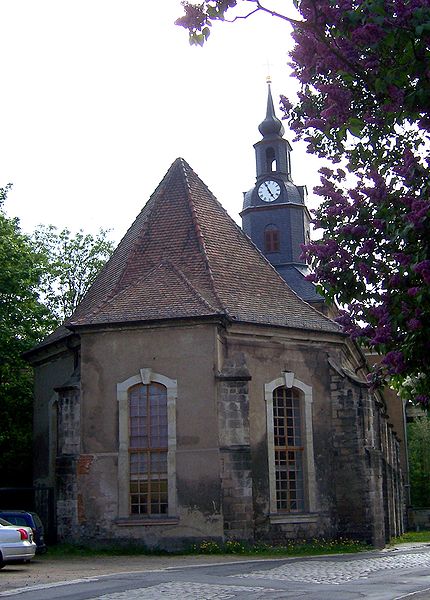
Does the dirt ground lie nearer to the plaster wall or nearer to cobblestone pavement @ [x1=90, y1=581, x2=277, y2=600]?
cobblestone pavement @ [x1=90, y1=581, x2=277, y2=600]

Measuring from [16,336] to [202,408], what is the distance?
930cm

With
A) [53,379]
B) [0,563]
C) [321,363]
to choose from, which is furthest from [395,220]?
[53,379]

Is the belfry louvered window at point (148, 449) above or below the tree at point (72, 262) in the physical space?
below

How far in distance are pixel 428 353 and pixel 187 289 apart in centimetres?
1562

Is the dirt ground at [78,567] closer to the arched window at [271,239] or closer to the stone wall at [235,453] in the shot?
the stone wall at [235,453]

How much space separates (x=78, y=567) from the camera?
18250 millimetres

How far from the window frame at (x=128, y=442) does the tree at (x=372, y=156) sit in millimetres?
13307

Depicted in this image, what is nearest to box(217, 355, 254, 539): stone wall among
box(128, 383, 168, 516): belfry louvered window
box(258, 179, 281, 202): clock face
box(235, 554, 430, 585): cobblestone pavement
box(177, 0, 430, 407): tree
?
box(128, 383, 168, 516): belfry louvered window

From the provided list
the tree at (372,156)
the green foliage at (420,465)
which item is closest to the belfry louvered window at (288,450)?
the tree at (372,156)

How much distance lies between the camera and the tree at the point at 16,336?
2816 centimetres

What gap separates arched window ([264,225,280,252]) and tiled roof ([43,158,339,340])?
16.3m

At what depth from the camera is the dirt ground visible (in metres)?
15.5

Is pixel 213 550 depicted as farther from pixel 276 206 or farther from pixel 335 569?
pixel 276 206

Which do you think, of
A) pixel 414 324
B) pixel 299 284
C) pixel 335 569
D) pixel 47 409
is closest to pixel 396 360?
pixel 414 324
